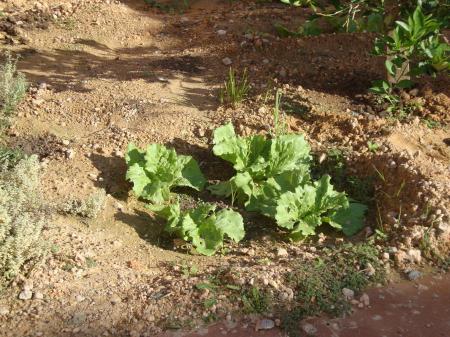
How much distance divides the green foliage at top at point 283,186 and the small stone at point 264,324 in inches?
33.1

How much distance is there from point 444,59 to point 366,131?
0.81 metres

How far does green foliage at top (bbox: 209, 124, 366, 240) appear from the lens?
13.6 feet

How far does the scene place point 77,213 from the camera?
4215 mm

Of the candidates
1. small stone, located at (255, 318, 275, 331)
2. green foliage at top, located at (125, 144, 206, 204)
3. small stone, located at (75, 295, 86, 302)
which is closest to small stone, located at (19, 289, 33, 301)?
small stone, located at (75, 295, 86, 302)

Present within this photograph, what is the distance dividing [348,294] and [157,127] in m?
2.22

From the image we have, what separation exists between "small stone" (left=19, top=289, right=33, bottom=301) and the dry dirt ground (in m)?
0.04

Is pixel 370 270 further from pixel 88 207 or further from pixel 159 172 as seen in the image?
pixel 88 207

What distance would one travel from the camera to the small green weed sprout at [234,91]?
5.28 meters

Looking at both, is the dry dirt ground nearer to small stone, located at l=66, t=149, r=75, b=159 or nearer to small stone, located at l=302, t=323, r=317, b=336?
small stone, located at l=66, t=149, r=75, b=159

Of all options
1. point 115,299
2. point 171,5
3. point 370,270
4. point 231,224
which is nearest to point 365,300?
point 370,270

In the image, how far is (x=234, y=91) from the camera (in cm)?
526

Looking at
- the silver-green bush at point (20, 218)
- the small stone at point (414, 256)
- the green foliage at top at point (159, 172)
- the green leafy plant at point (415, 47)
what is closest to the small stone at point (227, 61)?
the green leafy plant at point (415, 47)

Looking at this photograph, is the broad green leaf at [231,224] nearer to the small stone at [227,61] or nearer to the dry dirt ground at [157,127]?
the dry dirt ground at [157,127]

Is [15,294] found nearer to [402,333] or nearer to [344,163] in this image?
[402,333]
